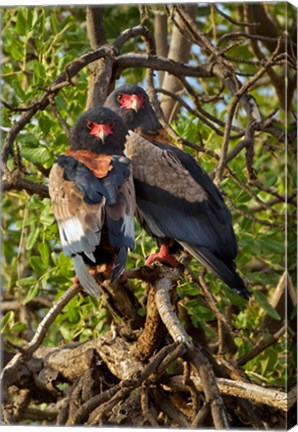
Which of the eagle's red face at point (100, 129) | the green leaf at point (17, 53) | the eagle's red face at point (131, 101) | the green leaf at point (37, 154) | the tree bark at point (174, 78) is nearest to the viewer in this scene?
the eagle's red face at point (100, 129)

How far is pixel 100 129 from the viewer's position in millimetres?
2979

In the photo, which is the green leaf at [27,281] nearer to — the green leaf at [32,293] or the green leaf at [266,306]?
the green leaf at [32,293]

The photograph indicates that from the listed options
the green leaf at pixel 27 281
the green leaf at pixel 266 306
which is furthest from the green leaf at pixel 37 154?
the green leaf at pixel 266 306

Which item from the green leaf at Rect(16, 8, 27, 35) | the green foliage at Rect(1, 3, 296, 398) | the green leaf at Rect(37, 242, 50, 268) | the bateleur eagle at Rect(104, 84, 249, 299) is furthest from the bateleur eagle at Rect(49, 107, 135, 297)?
the green leaf at Rect(16, 8, 27, 35)

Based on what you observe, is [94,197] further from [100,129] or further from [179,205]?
[179,205]

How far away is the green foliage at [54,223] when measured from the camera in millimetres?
3518

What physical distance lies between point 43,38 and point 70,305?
3.10 feet

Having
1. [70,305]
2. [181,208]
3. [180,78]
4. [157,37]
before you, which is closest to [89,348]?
[70,305]

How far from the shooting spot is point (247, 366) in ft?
11.8

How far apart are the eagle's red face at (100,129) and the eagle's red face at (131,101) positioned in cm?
30

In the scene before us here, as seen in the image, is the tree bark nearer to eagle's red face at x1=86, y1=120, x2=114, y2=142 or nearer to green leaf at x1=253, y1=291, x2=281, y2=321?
green leaf at x1=253, y1=291, x2=281, y2=321

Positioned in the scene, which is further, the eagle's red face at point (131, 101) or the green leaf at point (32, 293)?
the green leaf at point (32, 293)

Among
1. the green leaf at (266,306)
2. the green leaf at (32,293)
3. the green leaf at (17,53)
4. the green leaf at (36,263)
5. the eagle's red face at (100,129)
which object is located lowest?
the green leaf at (266,306)

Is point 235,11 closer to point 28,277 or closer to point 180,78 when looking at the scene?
point 180,78
